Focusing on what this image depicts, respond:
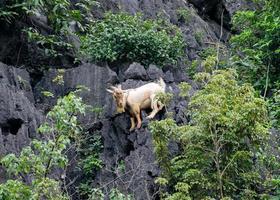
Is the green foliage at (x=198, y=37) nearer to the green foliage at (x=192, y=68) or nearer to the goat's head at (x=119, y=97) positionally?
the green foliage at (x=192, y=68)

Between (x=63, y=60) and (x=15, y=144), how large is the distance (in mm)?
3782

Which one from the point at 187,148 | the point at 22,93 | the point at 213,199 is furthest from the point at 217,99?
the point at 22,93

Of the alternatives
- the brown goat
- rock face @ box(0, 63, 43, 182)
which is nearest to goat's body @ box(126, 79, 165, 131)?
the brown goat

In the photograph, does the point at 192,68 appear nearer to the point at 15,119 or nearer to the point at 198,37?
the point at 198,37

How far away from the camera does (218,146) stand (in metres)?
7.44

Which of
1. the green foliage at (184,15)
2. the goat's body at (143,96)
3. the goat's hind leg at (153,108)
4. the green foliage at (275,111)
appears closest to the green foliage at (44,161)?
A: the goat's hind leg at (153,108)

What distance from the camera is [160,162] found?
7.86 metres

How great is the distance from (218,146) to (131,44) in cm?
450

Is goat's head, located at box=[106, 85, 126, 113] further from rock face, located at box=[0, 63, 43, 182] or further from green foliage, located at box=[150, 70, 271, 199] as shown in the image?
green foliage, located at box=[150, 70, 271, 199]

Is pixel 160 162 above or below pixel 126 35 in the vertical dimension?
below

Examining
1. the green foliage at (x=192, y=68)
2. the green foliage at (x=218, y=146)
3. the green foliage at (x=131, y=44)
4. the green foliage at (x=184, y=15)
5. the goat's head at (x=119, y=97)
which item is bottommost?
the green foliage at (x=218, y=146)

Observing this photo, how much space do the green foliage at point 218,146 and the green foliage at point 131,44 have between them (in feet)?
12.6

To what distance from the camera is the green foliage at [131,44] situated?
11445 millimetres

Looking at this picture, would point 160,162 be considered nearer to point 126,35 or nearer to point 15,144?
point 15,144
